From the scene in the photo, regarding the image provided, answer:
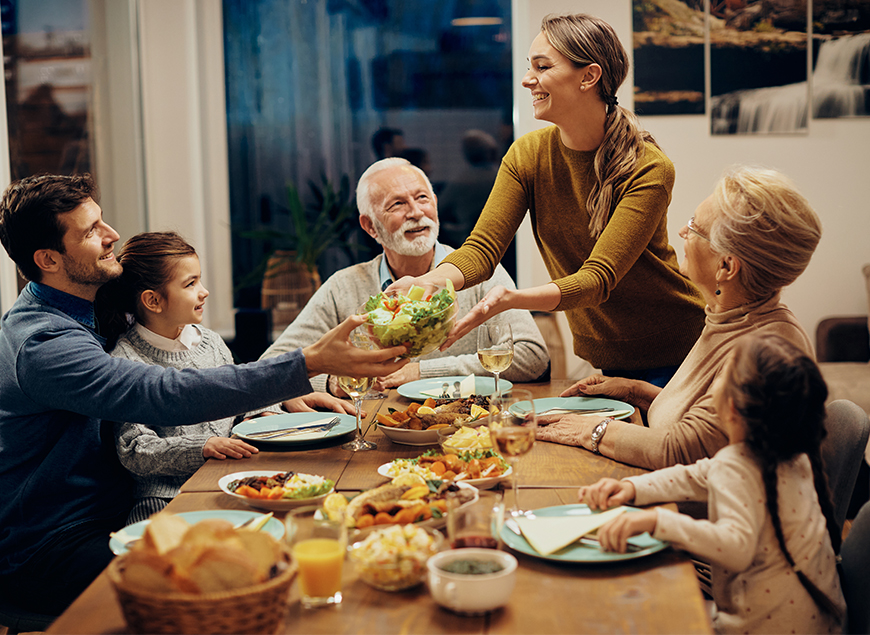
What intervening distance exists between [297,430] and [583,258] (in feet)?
3.47

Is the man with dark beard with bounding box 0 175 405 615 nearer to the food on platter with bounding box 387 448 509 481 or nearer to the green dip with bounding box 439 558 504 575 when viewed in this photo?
the food on platter with bounding box 387 448 509 481

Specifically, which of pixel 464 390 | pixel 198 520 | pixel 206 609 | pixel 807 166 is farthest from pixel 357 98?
pixel 206 609

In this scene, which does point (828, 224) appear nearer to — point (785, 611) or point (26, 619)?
point (785, 611)

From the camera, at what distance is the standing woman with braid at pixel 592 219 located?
2.10m

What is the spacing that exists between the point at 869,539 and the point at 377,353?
0.98 meters

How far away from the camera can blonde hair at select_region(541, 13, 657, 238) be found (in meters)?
2.17

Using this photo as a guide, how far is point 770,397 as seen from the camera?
1.26 meters

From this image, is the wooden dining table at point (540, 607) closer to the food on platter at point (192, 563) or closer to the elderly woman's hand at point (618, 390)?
the food on platter at point (192, 563)

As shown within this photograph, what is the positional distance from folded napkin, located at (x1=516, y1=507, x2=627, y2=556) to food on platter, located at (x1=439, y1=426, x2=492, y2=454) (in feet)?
1.09

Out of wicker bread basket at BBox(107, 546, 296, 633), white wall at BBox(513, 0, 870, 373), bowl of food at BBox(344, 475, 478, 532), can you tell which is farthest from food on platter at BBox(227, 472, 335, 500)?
white wall at BBox(513, 0, 870, 373)

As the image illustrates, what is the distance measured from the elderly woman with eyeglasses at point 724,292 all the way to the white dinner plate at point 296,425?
53cm

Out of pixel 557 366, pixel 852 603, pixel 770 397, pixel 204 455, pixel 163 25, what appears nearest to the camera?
pixel 770 397

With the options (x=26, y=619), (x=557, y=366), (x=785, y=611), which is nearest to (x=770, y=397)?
(x=785, y=611)

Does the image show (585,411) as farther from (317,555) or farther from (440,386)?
(317,555)
